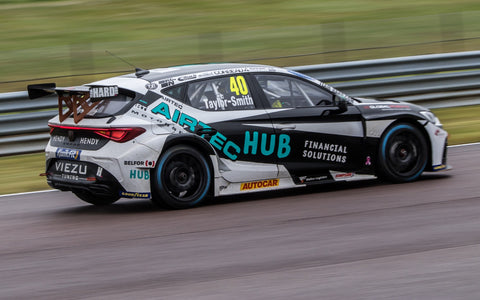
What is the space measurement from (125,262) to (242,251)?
3.10ft

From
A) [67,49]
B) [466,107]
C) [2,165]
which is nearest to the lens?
[2,165]

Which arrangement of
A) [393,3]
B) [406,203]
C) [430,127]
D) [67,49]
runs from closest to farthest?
[406,203]
[430,127]
[67,49]
[393,3]

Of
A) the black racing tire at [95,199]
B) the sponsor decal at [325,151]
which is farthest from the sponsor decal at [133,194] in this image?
the sponsor decal at [325,151]

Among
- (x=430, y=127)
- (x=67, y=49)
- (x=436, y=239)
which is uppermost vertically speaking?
(x=67, y=49)

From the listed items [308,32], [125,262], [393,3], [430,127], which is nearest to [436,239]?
[125,262]

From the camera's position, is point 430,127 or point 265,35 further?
point 265,35

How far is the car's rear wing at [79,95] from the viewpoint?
27.4ft

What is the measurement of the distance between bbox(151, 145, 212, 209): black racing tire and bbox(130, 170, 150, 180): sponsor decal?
0.06 meters

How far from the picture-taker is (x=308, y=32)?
17.8 metres

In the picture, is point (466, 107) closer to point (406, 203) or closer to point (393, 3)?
point (406, 203)

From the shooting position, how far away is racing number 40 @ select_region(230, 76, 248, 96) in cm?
901

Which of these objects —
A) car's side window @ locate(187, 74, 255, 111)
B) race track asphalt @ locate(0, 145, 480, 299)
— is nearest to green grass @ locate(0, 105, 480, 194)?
race track asphalt @ locate(0, 145, 480, 299)

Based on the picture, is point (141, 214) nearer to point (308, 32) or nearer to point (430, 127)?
point (430, 127)

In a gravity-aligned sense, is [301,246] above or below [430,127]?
below
